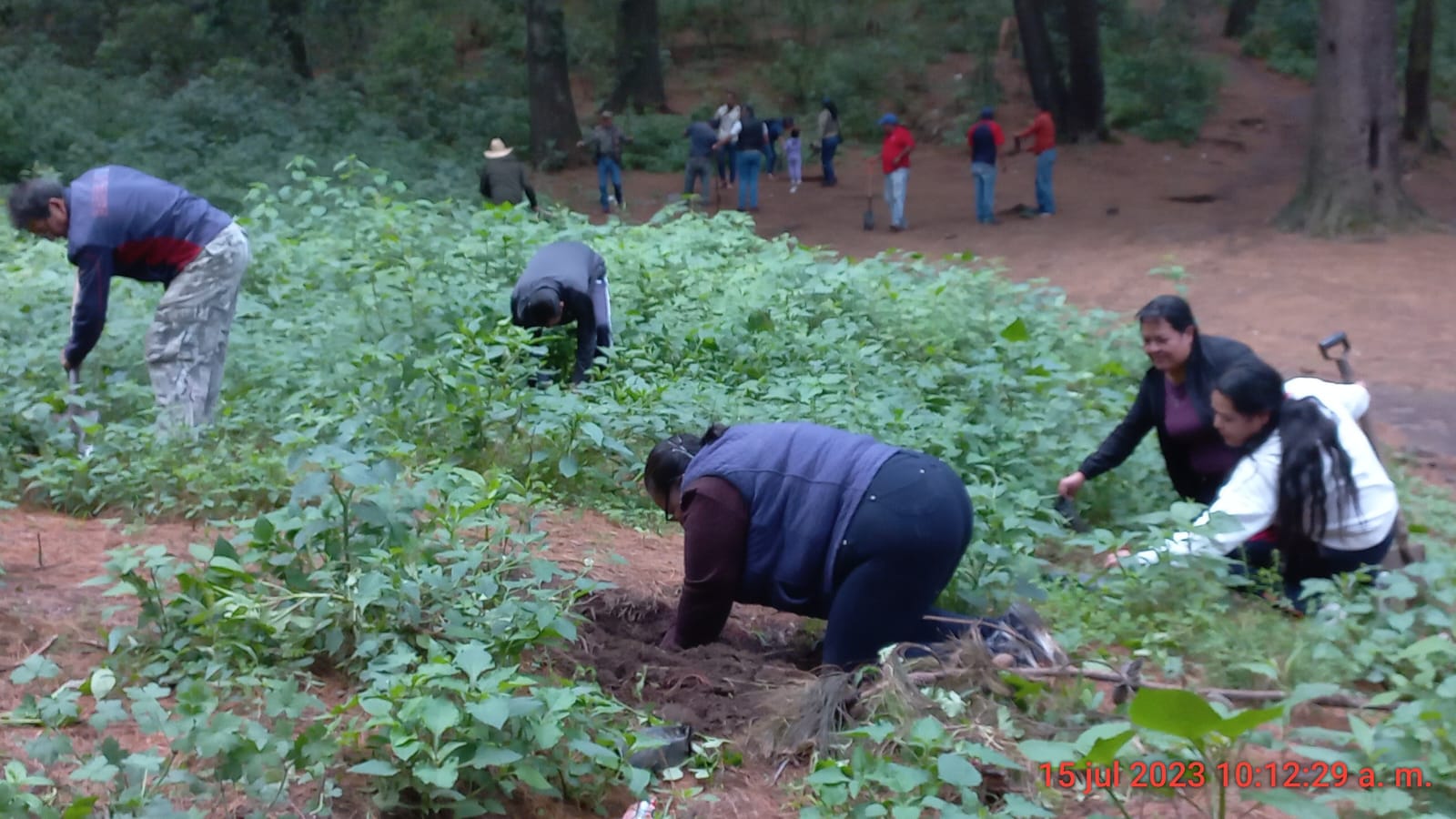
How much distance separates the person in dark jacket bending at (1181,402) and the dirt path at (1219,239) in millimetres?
3289

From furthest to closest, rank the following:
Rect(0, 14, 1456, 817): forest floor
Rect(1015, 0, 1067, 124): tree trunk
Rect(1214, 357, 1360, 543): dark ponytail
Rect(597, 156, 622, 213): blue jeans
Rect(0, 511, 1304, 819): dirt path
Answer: Rect(1015, 0, 1067, 124): tree trunk → Rect(597, 156, 622, 213): blue jeans → Rect(1214, 357, 1360, 543): dark ponytail → Rect(0, 14, 1456, 817): forest floor → Rect(0, 511, 1304, 819): dirt path

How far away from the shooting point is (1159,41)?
2744 cm

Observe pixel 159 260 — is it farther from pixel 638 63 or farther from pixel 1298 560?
pixel 638 63

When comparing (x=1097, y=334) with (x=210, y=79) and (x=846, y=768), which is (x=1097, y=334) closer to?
(x=846, y=768)

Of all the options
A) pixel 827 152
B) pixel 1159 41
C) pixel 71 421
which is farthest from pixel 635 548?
pixel 1159 41

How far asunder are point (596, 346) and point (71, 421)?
2.64 metres

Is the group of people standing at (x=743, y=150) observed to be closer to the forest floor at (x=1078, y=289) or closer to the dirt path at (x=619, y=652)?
the forest floor at (x=1078, y=289)

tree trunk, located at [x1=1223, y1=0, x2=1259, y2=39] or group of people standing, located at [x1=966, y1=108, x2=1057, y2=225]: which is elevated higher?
tree trunk, located at [x1=1223, y1=0, x2=1259, y2=39]

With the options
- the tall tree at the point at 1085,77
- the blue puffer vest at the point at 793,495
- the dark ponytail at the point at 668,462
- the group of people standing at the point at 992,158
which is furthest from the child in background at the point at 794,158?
the blue puffer vest at the point at 793,495

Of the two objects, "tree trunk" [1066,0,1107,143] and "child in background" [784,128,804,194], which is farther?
"tree trunk" [1066,0,1107,143]

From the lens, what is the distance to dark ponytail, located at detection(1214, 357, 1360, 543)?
4.51m

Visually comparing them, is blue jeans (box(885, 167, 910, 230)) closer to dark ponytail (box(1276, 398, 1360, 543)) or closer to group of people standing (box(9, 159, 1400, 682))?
group of people standing (box(9, 159, 1400, 682))

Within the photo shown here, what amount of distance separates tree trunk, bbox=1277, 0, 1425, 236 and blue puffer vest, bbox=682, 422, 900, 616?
1360cm

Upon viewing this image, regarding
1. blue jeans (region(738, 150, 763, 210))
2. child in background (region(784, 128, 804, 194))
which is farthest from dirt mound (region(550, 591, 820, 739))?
child in background (region(784, 128, 804, 194))
